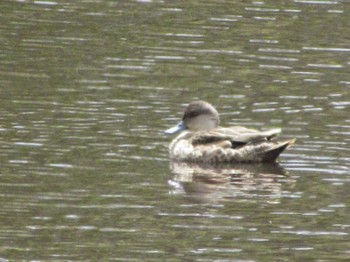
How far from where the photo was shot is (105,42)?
808 inches

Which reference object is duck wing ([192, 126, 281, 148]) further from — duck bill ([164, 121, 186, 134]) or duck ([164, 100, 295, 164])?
duck bill ([164, 121, 186, 134])

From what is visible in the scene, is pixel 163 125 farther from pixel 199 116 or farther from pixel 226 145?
pixel 226 145

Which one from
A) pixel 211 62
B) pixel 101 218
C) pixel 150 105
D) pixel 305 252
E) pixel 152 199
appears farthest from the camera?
pixel 211 62

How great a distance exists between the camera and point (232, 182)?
14.8 metres

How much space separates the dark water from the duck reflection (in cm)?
3

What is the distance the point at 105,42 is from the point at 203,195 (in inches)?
267

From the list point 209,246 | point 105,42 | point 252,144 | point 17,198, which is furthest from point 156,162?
point 105,42

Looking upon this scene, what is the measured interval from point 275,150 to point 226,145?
57 cm

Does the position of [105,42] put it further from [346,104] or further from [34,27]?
[346,104]

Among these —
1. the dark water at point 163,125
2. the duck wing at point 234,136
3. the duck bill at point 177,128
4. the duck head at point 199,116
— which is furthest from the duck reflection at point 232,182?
the duck head at point 199,116

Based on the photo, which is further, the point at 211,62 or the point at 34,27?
the point at 34,27

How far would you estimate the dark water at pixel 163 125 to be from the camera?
12164mm

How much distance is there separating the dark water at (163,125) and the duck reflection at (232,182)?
3cm

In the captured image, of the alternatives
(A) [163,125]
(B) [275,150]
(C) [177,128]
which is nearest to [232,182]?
(B) [275,150]
